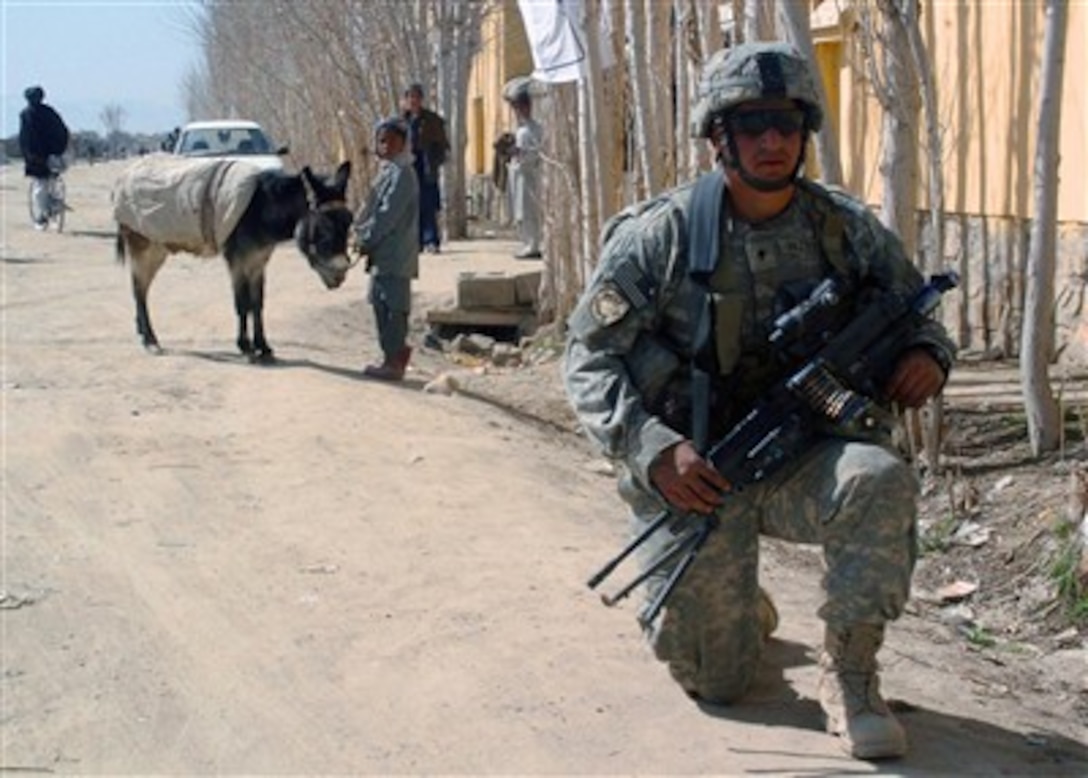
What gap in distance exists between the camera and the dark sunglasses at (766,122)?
408cm

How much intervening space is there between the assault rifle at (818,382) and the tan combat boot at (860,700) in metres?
0.42

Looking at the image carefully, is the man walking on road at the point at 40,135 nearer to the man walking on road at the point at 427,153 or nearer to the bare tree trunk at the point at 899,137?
the man walking on road at the point at 427,153

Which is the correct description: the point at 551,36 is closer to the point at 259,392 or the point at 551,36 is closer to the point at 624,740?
the point at 259,392

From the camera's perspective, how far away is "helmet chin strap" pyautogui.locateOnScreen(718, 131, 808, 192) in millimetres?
4102

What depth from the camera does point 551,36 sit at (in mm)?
10359

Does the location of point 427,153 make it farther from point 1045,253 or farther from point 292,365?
point 1045,253

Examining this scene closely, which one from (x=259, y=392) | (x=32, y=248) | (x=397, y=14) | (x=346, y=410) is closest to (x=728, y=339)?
(x=346, y=410)

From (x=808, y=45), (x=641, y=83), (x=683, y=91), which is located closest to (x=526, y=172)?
(x=683, y=91)

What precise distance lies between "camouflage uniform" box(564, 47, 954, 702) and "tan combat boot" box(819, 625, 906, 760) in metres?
0.05

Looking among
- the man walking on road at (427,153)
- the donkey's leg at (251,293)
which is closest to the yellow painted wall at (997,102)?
the donkey's leg at (251,293)

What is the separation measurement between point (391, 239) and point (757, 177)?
6009 mm

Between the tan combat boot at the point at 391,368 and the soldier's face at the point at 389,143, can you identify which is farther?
the tan combat boot at the point at 391,368

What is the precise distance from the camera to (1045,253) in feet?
24.1

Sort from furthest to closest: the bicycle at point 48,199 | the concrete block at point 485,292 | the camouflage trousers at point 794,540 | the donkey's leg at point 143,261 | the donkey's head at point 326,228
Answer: the bicycle at point 48,199
the concrete block at point 485,292
the donkey's leg at point 143,261
the donkey's head at point 326,228
the camouflage trousers at point 794,540
